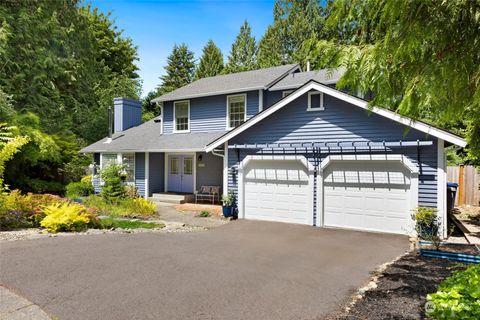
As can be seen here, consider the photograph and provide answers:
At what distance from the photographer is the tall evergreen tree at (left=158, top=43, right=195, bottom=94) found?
41.8m

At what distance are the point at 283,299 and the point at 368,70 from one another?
3515 millimetres

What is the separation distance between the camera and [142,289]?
5.18 metres

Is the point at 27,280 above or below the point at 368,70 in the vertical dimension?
below

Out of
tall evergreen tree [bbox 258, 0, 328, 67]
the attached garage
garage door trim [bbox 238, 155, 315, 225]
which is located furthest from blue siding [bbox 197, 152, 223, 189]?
tall evergreen tree [bbox 258, 0, 328, 67]

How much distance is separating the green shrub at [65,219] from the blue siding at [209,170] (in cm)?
668

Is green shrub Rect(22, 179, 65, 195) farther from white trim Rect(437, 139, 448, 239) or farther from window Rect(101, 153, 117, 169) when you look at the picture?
white trim Rect(437, 139, 448, 239)

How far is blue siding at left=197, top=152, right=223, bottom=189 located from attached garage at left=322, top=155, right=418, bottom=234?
6.26 m

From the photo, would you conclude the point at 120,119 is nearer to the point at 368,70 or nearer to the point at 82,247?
the point at 82,247

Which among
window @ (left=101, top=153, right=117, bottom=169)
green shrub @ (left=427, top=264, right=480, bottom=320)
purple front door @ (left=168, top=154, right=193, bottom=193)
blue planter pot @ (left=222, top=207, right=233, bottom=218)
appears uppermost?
window @ (left=101, top=153, right=117, bottom=169)

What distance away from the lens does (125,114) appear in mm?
20453

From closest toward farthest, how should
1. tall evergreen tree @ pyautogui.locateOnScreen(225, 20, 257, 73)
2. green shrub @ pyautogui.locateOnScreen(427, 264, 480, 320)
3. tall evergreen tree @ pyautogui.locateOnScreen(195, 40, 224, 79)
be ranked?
green shrub @ pyautogui.locateOnScreen(427, 264, 480, 320) < tall evergreen tree @ pyautogui.locateOnScreen(225, 20, 257, 73) < tall evergreen tree @ pyautogui.locateOnScreen(195, 40, 224, 79)

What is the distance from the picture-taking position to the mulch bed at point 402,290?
4.36 metres

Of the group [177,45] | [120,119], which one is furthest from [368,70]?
[177,45]

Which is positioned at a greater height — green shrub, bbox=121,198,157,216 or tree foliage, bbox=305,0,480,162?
tree foliage, bbox=305,0,480,162
